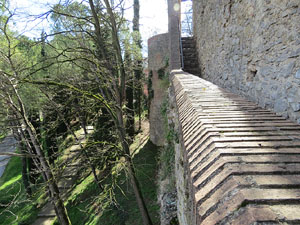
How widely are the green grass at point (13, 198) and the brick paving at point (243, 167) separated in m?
9.02

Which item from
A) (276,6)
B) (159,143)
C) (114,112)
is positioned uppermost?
(276,6)

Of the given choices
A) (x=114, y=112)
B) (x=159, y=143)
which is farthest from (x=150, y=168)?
(x=114, y=112)

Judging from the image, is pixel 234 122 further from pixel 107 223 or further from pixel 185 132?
pixel 107 223

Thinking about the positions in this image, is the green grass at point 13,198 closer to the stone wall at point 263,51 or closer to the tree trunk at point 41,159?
the tree trunk at point 41,159

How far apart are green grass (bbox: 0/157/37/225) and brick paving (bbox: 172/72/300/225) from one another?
29.6 feet

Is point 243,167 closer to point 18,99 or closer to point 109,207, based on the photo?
point 18,99

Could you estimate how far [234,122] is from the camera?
5.74 feet

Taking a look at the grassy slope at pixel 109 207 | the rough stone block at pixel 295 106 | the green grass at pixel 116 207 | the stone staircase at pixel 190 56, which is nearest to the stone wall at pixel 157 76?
the grassy slope at pixel 109 207

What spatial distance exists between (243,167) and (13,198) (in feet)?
40.4

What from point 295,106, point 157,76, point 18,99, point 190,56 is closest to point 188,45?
point 190,56

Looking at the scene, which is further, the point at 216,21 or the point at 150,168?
the point at 150,168

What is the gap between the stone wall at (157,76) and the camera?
1064cm

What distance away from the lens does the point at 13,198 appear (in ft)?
32.4

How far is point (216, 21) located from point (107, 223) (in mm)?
8654
